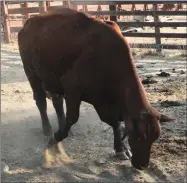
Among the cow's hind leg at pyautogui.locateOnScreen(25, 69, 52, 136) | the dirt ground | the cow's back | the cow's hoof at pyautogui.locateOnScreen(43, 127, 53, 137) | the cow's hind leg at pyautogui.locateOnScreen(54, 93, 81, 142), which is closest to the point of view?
the cow's back

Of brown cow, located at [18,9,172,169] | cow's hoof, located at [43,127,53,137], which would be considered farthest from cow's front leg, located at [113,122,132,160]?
cow's hoof, located at [43,127,53,137]

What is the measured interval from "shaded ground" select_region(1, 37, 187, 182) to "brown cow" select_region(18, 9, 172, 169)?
1.06 feet

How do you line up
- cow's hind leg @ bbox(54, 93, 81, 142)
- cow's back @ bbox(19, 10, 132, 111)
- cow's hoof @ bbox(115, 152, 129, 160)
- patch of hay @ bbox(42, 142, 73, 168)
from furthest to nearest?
1. cow's hoof @ bbox(115, 152, 129, 160)
2. patch of hay @ bbox(42, 142, 73, 168)
3. cow's hind leg @ bbox(54, 93, 81, 142)
4. cow's back @ bbox(19, 10, 132, 111)

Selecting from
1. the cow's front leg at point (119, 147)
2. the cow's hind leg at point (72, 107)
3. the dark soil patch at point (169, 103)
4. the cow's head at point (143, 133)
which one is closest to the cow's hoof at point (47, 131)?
the cow's hind leg at point (72, 107)

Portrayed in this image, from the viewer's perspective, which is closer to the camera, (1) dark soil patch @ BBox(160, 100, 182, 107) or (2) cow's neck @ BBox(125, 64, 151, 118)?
(2) cow's neck @ BBox(125, 64, 151, 118)

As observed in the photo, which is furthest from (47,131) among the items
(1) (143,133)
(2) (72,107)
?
(1) (143,133)

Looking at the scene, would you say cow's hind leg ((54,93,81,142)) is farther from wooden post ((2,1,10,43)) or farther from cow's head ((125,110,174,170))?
wooden post ((2,1,10,43))

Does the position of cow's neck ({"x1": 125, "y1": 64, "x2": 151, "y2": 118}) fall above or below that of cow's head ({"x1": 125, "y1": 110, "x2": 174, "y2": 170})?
above

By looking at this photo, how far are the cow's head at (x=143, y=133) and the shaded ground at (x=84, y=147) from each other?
1.06ft

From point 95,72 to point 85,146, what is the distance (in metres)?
1.31

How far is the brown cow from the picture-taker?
13.5ft

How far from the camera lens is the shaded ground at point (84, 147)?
14.7 feet

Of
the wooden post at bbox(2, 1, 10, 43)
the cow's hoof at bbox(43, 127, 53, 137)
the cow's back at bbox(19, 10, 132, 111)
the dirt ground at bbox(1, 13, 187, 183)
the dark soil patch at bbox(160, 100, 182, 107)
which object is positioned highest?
the cow's back at bbox(19, 10, 132, 111)

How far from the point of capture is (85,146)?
5.33m
